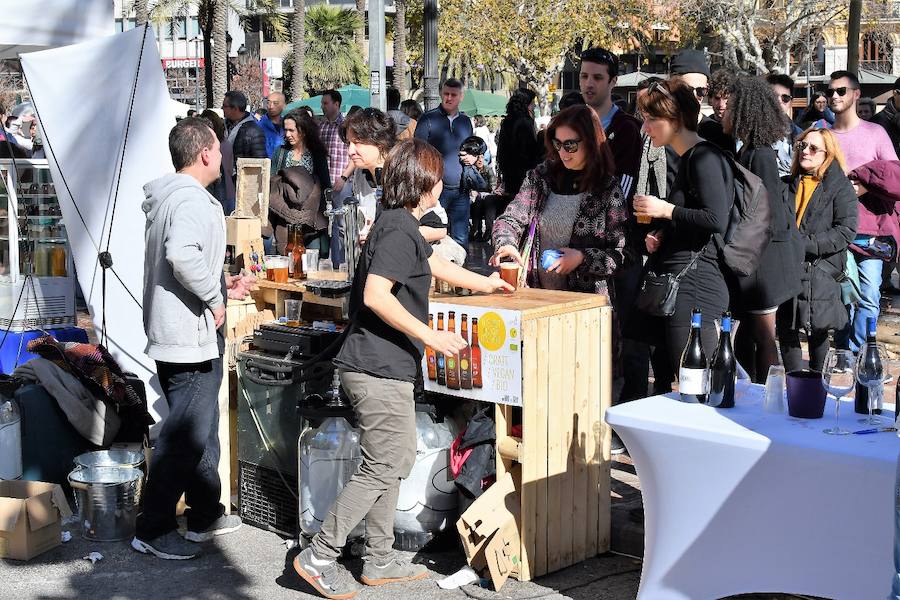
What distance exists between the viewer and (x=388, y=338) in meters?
4.76

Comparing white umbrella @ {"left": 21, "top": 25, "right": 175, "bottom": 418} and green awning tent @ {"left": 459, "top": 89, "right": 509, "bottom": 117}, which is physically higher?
green awning tent @ {"left": 459, "top": 89, "right": 509, "bottom": 117}

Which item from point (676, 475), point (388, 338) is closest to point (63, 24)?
point (388, 338)

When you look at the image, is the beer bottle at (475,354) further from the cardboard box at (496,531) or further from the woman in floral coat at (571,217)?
the woman in floral coat at (571,217)

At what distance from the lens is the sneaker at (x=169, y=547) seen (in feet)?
17.8

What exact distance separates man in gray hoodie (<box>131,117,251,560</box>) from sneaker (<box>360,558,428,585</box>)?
949mm

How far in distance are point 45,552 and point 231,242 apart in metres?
2.30

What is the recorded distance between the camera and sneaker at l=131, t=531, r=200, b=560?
541cm

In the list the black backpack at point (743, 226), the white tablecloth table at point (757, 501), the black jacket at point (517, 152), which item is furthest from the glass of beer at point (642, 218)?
the black jacket at point (517, 152)

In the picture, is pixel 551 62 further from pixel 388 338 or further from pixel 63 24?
pixel 388 338

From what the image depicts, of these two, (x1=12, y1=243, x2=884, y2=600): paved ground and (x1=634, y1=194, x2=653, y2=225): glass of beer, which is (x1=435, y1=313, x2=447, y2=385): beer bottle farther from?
(x1=634, y1=194, x2=653, y2=225): glass of beer

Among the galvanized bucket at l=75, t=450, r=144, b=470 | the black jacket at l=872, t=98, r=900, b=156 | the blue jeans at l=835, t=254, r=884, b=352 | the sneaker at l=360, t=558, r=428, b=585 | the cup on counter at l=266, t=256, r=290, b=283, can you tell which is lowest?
the sneaker at l=360, t=558, r=428, b=585

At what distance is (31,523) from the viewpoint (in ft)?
17.9

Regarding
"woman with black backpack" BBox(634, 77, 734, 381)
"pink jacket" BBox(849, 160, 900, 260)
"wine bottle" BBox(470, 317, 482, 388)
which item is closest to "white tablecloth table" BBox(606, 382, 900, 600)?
A: "wine bottle" BBox(470, 317, 482, 388)

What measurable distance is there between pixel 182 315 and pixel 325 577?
1357 mm
